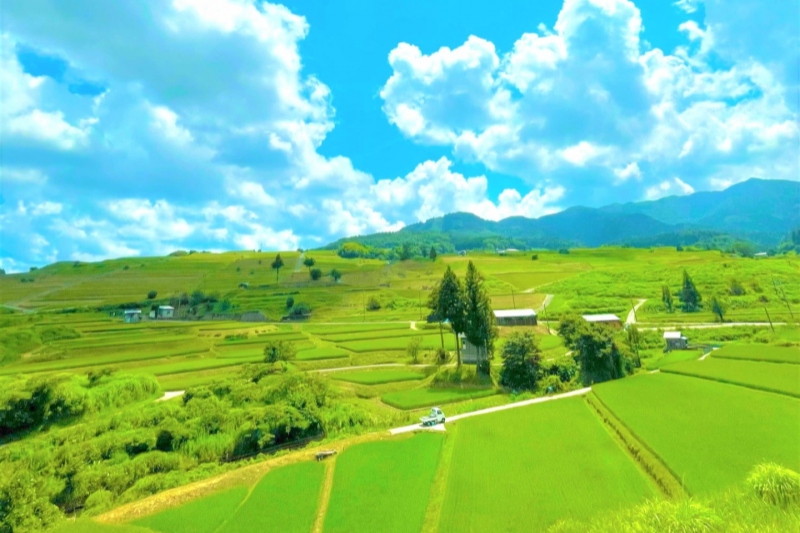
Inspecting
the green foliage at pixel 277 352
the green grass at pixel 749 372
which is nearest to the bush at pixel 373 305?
the green foliage at pixel 277 352

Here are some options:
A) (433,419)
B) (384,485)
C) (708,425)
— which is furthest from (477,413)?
(708,425)

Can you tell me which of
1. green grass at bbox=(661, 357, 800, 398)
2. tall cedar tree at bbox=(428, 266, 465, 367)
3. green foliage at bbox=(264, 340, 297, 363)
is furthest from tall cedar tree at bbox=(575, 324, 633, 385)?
green foliage at bbox=(264, 340, 297, 363)

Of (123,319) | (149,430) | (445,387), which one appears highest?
(123,319)

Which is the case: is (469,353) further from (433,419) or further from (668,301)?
(668,301)

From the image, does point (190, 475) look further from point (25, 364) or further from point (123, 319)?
point (123, 319)

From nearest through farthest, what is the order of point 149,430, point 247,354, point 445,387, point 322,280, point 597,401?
point 149,430
point 597,401
point 445,387
point 247,354
point 322,280

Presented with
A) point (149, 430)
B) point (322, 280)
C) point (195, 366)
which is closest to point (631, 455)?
point (149, 430)
